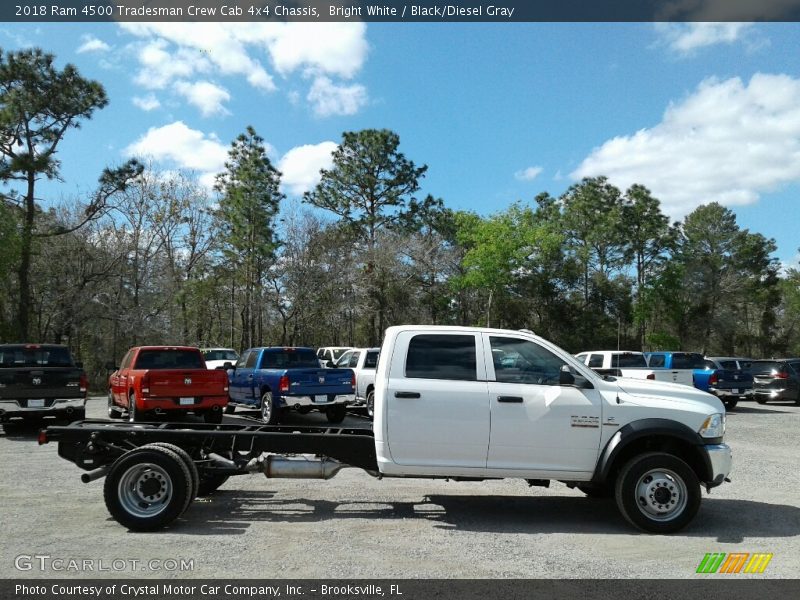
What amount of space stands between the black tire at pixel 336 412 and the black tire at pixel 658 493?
32.1 ft

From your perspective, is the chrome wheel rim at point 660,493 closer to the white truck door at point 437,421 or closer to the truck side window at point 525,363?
the truck side window at point 525,363

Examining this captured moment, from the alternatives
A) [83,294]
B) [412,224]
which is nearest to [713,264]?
[412,224]

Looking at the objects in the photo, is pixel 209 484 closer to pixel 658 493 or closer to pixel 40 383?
pixel 658 493

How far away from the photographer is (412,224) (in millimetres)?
51844

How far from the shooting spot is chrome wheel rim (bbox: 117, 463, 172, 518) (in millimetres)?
6672

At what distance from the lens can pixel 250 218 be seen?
4350cm

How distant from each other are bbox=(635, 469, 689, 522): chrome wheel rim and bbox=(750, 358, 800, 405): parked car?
20.1m

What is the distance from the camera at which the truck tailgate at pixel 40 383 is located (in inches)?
540

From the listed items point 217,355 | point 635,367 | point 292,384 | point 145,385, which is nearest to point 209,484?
point 145,385

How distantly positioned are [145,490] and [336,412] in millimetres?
9486

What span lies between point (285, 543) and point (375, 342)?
150 ft

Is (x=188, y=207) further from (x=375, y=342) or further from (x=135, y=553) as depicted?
(x=135, y=553)

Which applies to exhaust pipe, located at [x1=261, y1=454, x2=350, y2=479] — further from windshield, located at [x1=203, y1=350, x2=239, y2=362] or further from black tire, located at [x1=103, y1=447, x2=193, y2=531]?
windshield, located at [x1=203, y1=350, x2=239, y2=362]

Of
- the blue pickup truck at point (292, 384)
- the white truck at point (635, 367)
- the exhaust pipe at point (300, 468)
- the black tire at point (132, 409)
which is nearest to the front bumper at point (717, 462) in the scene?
the exhaust pipe at point (300, 468)
